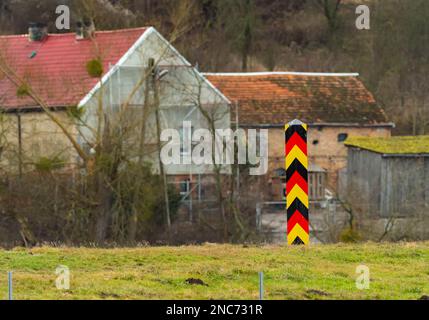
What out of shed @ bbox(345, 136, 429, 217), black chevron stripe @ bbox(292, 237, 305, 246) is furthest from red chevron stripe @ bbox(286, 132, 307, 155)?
shed @ bbox(345, 136, 429, 217)

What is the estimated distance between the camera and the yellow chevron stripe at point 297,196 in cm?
1209

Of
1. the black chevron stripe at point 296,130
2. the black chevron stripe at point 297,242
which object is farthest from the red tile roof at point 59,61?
the black chevron stripe at point 296,130

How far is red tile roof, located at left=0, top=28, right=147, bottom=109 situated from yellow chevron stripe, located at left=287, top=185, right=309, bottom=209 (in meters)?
20.5

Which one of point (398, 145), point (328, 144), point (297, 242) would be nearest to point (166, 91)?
point (398, 145)

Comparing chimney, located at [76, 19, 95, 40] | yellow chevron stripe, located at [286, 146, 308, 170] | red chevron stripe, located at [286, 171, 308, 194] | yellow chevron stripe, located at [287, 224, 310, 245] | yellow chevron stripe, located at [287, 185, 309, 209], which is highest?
chimney, located at [76, 19, 95, 40]

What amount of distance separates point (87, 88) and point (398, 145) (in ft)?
32.6

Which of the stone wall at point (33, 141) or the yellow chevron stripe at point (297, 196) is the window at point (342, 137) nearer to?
the stone wall at point (33, 141)

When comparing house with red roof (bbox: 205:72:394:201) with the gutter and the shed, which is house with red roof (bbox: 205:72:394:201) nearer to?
the shed

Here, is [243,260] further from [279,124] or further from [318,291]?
[279,124]

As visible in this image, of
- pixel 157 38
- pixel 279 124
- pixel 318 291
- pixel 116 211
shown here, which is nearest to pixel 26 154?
pixel 116 211

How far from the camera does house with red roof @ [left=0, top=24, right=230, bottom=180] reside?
1235 inches

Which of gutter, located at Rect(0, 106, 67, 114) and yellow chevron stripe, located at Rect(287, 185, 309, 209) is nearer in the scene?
yellow chevron stripe, located at Rect(287, 185, 309, 209)
